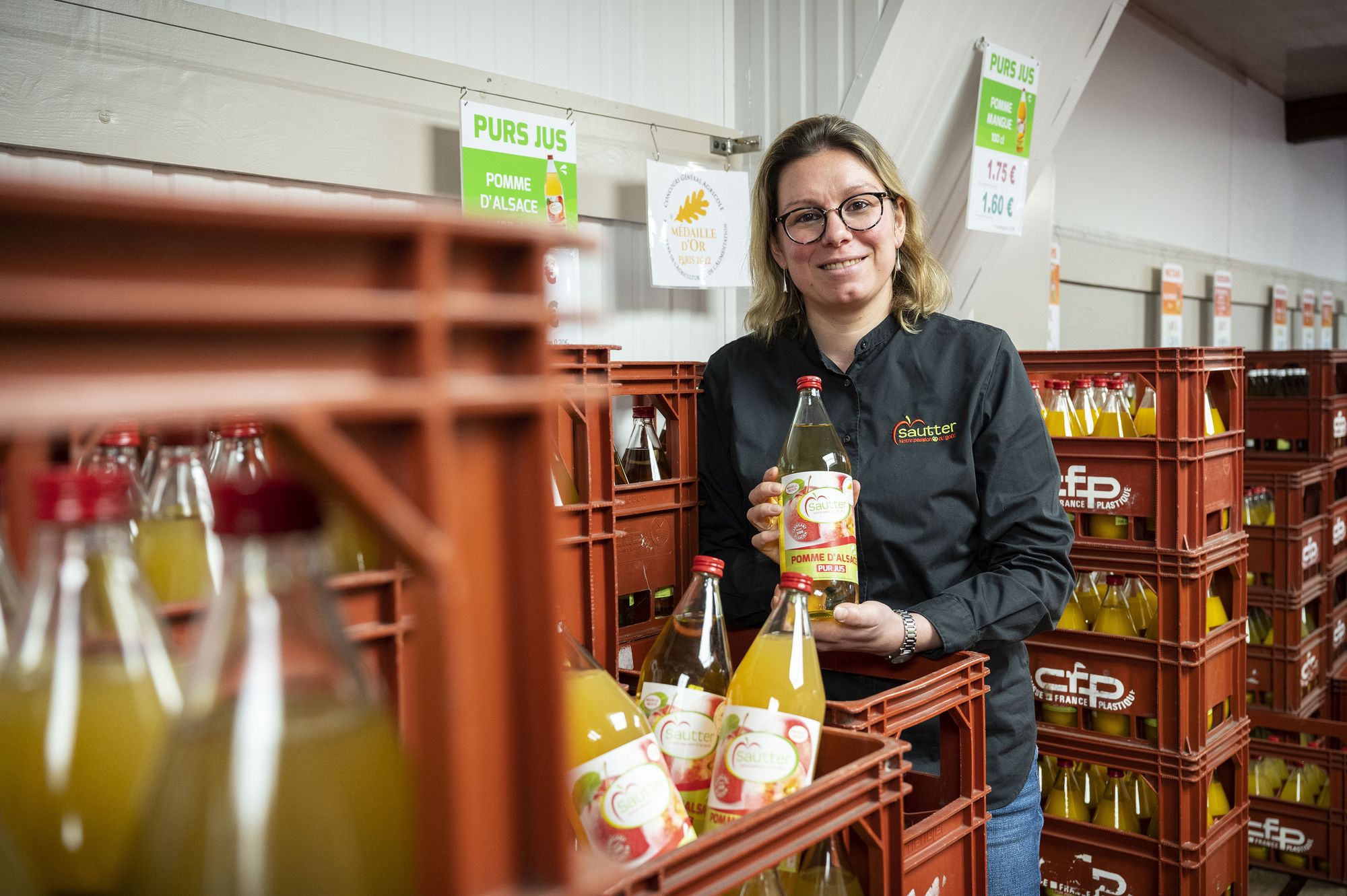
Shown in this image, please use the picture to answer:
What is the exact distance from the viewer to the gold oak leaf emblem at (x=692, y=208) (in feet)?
10.5

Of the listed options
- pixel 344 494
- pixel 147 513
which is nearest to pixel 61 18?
pixel 147 513

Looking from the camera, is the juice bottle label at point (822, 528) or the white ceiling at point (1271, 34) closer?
the juice bottle label at point (822, 528)

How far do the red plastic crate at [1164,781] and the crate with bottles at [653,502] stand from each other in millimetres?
1391

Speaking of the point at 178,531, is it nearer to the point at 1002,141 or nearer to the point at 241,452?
the point at 241,452

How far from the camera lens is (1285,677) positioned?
170 inches

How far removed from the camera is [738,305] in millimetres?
3543

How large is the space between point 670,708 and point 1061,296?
595 centimetres

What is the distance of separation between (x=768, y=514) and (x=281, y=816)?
1.52 m

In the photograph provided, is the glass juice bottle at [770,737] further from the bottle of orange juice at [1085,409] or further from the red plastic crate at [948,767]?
the bottle of orange juice at [1085,409]

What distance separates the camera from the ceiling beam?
Result: 9781 millimetres

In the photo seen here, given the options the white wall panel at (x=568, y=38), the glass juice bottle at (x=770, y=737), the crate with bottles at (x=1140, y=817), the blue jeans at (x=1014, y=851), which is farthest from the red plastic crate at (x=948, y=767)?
the white wall panel at (x=568, y=38)

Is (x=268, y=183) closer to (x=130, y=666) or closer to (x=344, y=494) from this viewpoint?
Answer: (x=130, y=666)

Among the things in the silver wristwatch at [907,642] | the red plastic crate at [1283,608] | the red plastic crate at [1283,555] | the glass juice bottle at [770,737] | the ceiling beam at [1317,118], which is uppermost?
the ceiling beam at [1317,118]

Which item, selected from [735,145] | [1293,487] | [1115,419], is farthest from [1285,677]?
[735,145]
